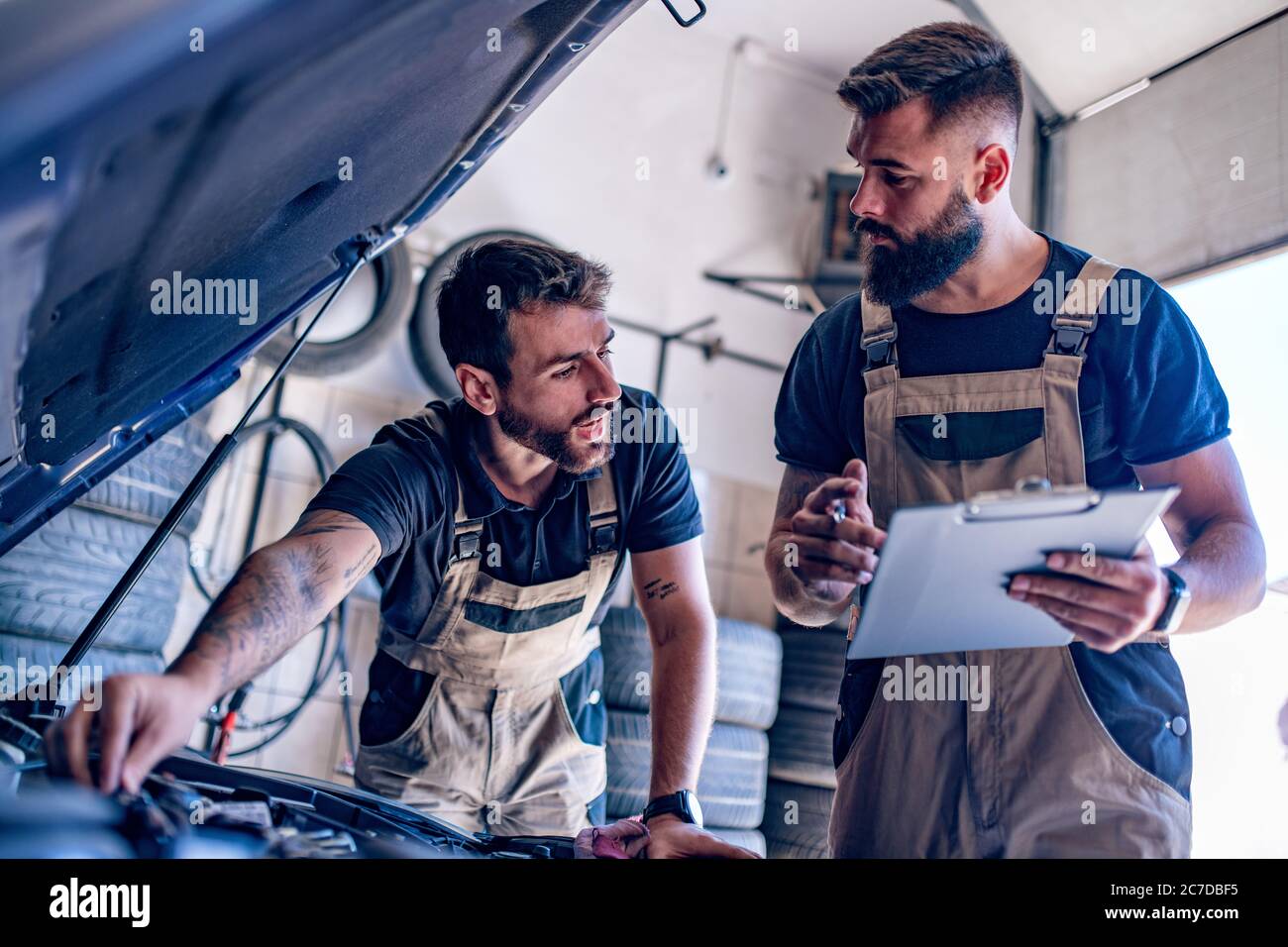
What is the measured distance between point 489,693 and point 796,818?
1702mm

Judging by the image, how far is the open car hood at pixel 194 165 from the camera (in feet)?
1.84

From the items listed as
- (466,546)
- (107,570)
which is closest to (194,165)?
(466,546)

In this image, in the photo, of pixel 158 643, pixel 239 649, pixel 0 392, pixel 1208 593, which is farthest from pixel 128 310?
pixel 158 643

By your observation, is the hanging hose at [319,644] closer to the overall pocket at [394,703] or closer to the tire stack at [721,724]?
the tire stack at [721,724]

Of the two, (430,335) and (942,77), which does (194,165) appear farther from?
(430,335)

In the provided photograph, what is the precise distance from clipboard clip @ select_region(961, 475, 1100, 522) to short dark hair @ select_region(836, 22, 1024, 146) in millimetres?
508

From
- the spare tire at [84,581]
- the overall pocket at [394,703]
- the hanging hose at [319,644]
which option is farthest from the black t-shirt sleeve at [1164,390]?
the hanging hose at [319,644]

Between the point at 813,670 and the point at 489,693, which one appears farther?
the point at 813,670

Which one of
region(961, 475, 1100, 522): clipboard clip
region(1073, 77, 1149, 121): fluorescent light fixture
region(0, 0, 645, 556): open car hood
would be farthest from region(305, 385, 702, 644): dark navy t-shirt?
region(1073, 77, 1149, 121): fluorescent light fixture

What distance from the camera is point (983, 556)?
744 mm

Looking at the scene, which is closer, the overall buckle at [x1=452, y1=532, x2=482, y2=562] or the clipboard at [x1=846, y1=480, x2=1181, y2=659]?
the clipboard at [x1=846, y1=480, x2=1181, y2=659]

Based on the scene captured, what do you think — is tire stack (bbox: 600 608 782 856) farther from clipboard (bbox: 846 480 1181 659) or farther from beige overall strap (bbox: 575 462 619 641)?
clipboard (bbox: 846 480 1181 659)

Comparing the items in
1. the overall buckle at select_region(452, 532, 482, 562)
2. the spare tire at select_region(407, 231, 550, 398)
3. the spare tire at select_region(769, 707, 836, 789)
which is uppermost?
the spare tire at select_region(407, 231, 550, 398)

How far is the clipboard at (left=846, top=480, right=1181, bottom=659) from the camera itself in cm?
70
